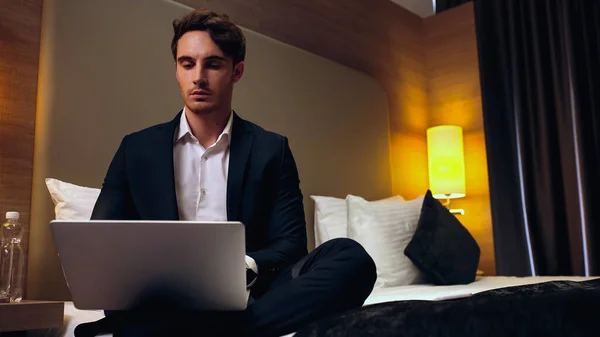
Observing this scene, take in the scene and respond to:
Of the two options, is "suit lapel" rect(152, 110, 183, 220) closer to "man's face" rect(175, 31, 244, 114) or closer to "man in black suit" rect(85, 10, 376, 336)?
"man in black suit" rect(85, 10, 376, 336)

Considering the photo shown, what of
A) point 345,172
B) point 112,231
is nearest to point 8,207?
point 112,231

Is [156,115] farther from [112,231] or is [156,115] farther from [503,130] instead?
[503,130]

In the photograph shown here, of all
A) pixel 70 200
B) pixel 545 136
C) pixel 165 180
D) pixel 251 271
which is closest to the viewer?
pixel 251 271

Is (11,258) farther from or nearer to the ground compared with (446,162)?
nearer to the ground

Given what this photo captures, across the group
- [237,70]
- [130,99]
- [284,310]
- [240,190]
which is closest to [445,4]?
[130,99]

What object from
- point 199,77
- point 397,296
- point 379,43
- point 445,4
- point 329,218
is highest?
point 445,4

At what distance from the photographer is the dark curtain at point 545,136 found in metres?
3.54

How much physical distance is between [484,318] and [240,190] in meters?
0.89

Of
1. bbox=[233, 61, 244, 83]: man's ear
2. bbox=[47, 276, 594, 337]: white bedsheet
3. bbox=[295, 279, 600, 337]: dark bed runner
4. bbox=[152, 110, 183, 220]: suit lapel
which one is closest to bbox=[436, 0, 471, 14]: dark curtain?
bbox=[47, 276, 594, 337]: white bedsheet

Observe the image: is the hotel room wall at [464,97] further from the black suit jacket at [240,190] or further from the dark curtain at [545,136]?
the black suit jacket at [240,190]

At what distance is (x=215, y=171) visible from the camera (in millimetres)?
1671

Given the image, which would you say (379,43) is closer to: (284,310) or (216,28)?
(216,28)

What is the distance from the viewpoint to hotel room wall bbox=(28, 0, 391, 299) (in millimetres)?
2150

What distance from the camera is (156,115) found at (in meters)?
2.49
